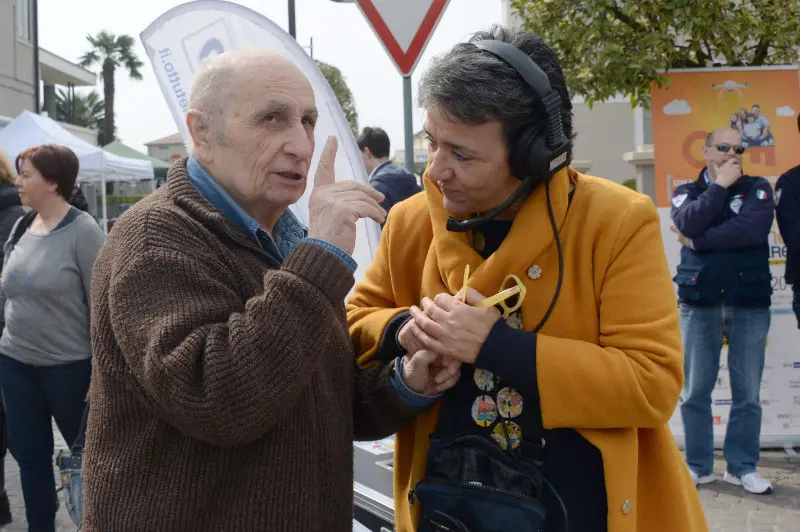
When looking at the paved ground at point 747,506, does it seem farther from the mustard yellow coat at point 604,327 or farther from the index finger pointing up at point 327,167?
the index finger pointing up at point 327,167

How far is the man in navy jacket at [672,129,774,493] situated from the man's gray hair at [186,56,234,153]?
13.1 feet

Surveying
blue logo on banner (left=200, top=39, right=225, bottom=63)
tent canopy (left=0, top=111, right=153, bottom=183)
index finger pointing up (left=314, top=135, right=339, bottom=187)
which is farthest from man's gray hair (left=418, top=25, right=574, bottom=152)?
tent canopy (left=0, top=111, right=153, bottom=183)

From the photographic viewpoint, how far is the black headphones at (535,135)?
1771mm

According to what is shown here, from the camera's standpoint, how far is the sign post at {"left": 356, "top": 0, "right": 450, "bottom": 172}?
4.04 metres

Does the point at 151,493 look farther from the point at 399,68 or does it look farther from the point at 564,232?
the point at 399,68

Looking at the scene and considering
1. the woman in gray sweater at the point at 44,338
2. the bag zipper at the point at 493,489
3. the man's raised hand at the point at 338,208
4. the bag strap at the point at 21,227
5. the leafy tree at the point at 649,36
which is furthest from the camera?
the leafy tree at the point at 649,36

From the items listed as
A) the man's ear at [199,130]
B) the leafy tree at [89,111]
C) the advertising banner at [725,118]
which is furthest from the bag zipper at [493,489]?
the leafy tree at [89,111]

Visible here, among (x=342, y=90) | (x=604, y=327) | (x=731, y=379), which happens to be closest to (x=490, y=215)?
(x=604, y=327)

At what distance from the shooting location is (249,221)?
1.74m

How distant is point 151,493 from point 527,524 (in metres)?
0.75

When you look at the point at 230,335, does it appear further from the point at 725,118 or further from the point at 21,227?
the point at 725,118

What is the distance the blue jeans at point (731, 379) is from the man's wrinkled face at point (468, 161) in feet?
12.6

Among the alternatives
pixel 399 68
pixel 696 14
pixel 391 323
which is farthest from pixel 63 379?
pixel 696 14

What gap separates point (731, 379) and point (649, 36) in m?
2.35
